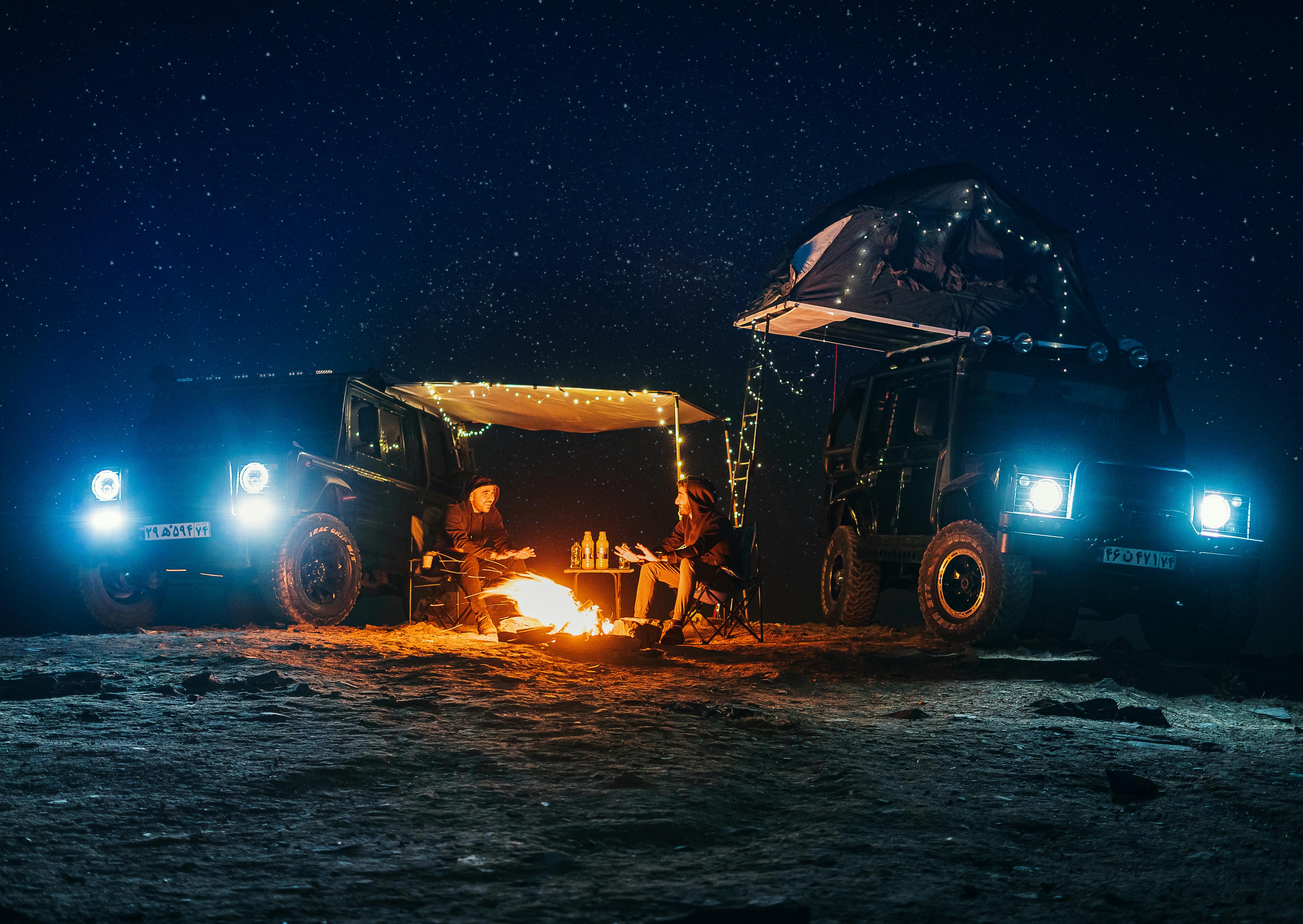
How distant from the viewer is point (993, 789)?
3.07 m

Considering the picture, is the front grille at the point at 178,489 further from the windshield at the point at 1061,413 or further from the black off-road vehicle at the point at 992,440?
the windshield at the point at 1061,413

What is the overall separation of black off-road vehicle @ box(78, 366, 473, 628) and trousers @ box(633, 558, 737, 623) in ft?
7.80

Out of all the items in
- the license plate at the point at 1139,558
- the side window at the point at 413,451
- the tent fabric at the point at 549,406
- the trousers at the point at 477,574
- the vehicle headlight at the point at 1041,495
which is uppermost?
the tent fabric at the point at 549,406

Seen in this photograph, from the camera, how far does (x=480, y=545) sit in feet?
29.2

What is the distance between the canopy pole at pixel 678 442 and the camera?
30.3ft

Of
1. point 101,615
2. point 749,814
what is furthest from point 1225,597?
point 101,615

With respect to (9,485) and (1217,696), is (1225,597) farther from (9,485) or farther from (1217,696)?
(9,485)

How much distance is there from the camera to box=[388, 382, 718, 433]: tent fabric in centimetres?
921

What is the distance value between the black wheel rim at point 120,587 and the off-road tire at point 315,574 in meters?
1.51

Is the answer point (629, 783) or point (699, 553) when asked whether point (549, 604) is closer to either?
point (699, 553)

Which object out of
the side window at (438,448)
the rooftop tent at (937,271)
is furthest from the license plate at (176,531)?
the rooftop tent at (937,271)

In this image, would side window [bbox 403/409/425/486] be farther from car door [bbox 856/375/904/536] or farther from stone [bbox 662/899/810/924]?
stone [bbox 662/899/810/924]

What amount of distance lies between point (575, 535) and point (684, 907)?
425 inches

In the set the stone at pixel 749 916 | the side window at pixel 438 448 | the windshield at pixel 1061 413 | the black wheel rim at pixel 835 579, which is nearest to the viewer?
the stone at pixel 749 916
